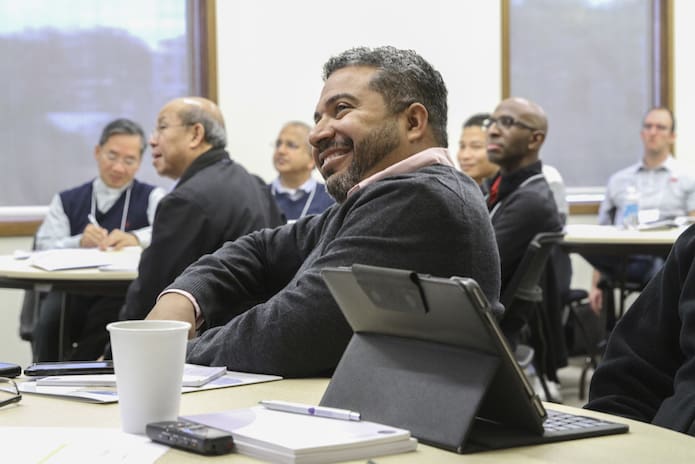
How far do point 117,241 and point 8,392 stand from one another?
10.1 ft

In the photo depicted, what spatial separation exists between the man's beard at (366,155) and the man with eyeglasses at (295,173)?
11.9ft

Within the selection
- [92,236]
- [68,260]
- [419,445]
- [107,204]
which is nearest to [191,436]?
[419,445]

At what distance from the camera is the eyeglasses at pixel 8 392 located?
4.56ft

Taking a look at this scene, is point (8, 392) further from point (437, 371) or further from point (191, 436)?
point (437, 371)

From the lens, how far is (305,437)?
3.56 feet

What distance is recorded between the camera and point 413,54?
6.93 ft

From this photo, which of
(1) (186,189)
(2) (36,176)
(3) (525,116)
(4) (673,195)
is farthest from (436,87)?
(4) (673,195)

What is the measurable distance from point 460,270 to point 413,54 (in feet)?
1.73

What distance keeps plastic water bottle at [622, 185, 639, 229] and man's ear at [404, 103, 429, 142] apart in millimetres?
3438

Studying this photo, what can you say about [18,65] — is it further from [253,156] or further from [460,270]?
[460,270]

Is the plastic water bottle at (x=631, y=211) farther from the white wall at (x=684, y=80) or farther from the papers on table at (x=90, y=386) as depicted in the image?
the papers on table at (x=90, y=386)

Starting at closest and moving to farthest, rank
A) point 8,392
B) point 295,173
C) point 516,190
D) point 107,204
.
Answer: point 8,392, point 516,190, point 107,204, point 295,173

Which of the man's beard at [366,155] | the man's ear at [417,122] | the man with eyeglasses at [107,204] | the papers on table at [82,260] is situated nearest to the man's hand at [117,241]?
the man with eyeglasses at [107,204]

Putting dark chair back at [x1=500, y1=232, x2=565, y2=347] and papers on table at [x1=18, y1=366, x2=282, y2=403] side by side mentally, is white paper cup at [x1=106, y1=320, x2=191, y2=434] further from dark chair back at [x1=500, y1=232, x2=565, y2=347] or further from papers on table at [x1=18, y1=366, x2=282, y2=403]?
dark chair back at [x1=500, y1=232, x2=565, y2=347]
